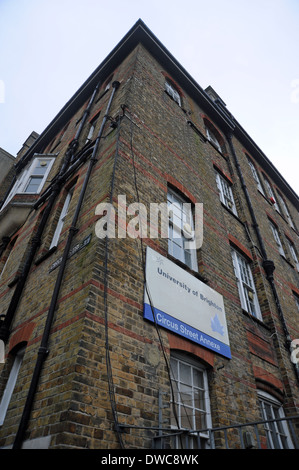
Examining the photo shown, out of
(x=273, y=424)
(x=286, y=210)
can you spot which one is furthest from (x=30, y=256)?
(x=286, y=210)

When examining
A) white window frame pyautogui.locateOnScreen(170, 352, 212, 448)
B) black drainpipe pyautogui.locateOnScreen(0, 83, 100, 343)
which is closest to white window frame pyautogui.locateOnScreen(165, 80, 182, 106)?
black drainpipe pyautogui.locateOnScreen(0, 83, 100, 343)

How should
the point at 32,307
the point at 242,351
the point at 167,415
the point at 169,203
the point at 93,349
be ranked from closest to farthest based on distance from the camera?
the point at 93,349 → the point at 167,415 → the point at 32,307 → the point at 242,351 → the point at 169,203

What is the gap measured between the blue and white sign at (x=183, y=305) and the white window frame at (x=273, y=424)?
1742 millimetres

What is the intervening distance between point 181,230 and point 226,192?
481 cm

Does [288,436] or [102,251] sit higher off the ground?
[102,251]

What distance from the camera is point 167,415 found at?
3828 millimetres

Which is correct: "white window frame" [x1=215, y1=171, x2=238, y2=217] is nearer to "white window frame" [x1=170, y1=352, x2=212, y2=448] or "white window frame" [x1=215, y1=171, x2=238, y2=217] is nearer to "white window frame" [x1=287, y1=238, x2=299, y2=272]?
"white window frame" [x1=287, y1=238, x2=299, y2=272]

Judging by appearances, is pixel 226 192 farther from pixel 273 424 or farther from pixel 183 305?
pixel 273 424

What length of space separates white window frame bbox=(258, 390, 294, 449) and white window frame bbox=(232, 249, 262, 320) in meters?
2.06

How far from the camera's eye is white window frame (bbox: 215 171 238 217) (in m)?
10.2

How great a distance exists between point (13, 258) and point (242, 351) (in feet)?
19.0

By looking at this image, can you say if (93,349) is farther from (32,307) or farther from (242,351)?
(242,351)

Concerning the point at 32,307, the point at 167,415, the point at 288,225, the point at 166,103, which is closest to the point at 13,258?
the point at 32,307

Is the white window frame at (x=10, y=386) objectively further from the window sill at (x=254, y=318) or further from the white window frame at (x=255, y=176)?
the white window frame at (x=255, y=176)
